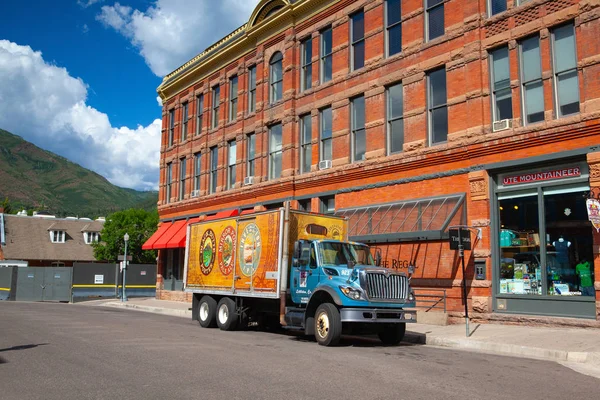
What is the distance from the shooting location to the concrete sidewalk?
11119 millimetres

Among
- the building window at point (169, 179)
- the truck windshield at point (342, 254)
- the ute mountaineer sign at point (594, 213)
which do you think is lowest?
the truck windshield at point (342, 254)

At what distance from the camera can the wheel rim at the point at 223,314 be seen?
54.5 ft

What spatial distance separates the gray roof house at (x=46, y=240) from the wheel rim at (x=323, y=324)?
5098 centimetres

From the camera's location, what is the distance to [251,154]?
2811 centimetres

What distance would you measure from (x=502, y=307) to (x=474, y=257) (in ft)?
5.51

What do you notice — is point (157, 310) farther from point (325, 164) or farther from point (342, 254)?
point (342, 254)

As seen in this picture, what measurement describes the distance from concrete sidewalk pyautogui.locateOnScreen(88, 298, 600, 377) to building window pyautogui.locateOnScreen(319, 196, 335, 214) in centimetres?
752

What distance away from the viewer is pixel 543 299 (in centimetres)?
1547

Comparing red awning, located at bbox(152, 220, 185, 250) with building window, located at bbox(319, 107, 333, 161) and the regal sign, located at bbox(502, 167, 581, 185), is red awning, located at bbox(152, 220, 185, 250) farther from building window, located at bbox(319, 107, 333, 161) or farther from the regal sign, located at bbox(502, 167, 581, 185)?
the regal sign, located at bbox(502, 167, 581, 185)

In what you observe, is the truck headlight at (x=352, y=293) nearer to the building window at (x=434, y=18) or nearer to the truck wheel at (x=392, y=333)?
the truck wheel at (x=392, y=333)

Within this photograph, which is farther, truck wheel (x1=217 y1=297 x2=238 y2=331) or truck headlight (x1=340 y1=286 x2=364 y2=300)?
truck wheel (x1=217 y1=297 x2=238 y2=331)

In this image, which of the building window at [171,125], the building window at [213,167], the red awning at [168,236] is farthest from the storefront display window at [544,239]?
the building window at [171,125]

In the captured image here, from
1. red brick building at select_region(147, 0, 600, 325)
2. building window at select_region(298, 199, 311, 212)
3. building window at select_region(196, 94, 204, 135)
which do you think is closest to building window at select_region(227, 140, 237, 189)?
red brick building at select_region(147, 0, 600, 325)

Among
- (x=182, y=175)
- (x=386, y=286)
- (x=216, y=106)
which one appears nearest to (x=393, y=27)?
(x=386, y=286)
